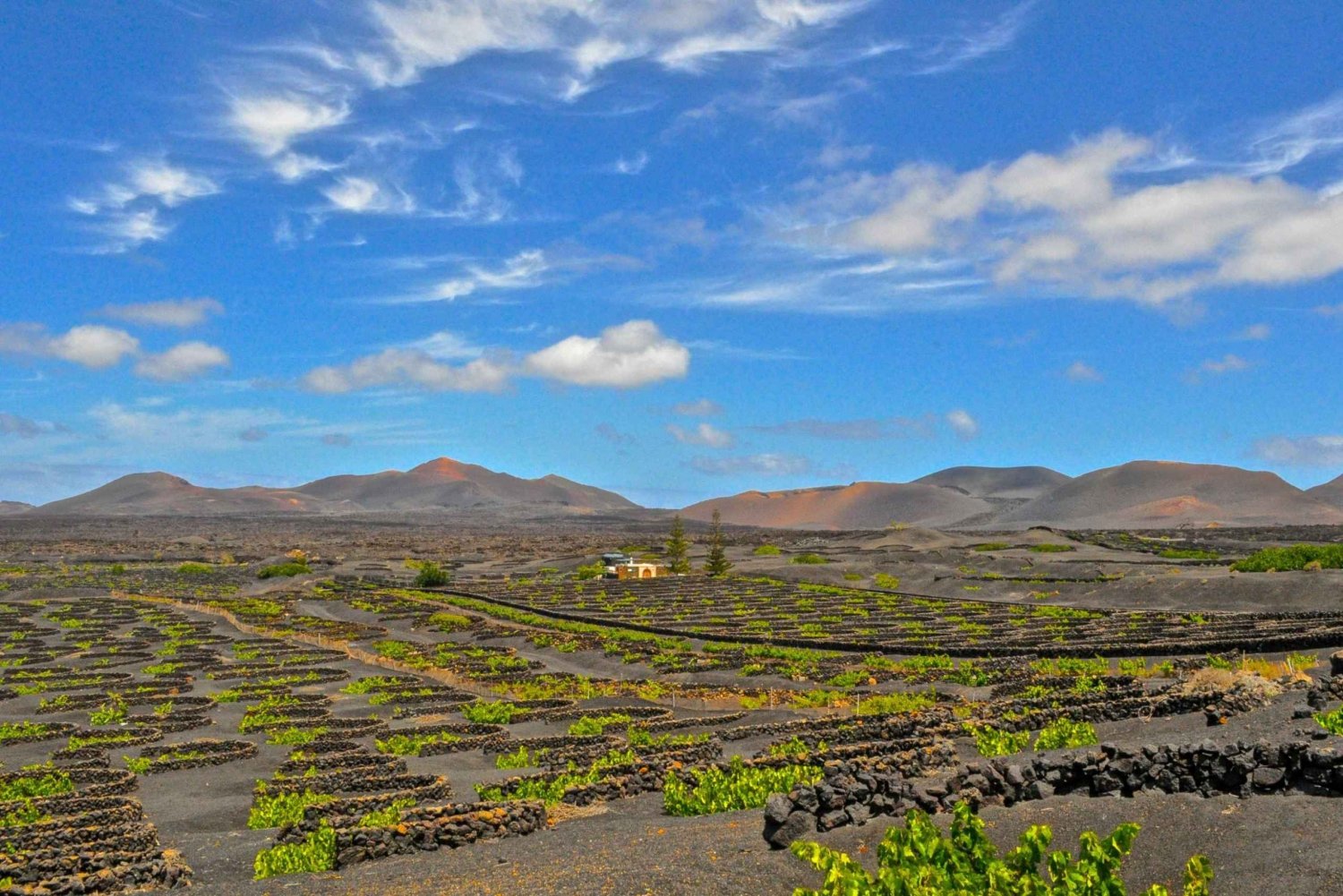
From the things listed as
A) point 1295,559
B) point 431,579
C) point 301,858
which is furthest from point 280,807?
point 1295,559

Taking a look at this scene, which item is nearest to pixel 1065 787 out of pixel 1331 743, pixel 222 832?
pixel 1331 743

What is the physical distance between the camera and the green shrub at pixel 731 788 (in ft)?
66.3

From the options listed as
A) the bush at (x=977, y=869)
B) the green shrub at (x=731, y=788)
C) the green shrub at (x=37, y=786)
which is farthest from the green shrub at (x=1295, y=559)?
the green shrub at (x=37, y=786)

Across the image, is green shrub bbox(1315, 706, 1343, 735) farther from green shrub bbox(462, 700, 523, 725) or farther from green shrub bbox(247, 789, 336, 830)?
green shrub bbox(462, 700, 523, 725)

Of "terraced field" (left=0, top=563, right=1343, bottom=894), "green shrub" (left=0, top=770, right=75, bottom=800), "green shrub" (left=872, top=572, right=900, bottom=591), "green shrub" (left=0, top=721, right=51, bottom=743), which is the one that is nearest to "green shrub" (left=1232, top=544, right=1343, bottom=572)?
"terraced field" (left=0, top=563, right=1343, bottom=894)

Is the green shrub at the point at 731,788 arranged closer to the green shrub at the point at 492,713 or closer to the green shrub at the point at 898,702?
the green shrub at the point at 898,702

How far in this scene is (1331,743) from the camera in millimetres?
15898

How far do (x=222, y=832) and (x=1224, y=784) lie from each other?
794 inches

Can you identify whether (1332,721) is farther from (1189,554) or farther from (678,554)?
(1189,554)

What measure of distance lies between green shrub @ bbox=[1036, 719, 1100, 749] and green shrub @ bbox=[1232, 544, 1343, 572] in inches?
2442

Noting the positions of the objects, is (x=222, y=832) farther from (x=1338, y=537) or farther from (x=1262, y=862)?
(x=1338, y=537)

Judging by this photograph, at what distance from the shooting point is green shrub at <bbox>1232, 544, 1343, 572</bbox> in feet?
253

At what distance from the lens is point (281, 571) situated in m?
112

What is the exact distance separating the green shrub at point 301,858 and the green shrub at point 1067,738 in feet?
54.8
